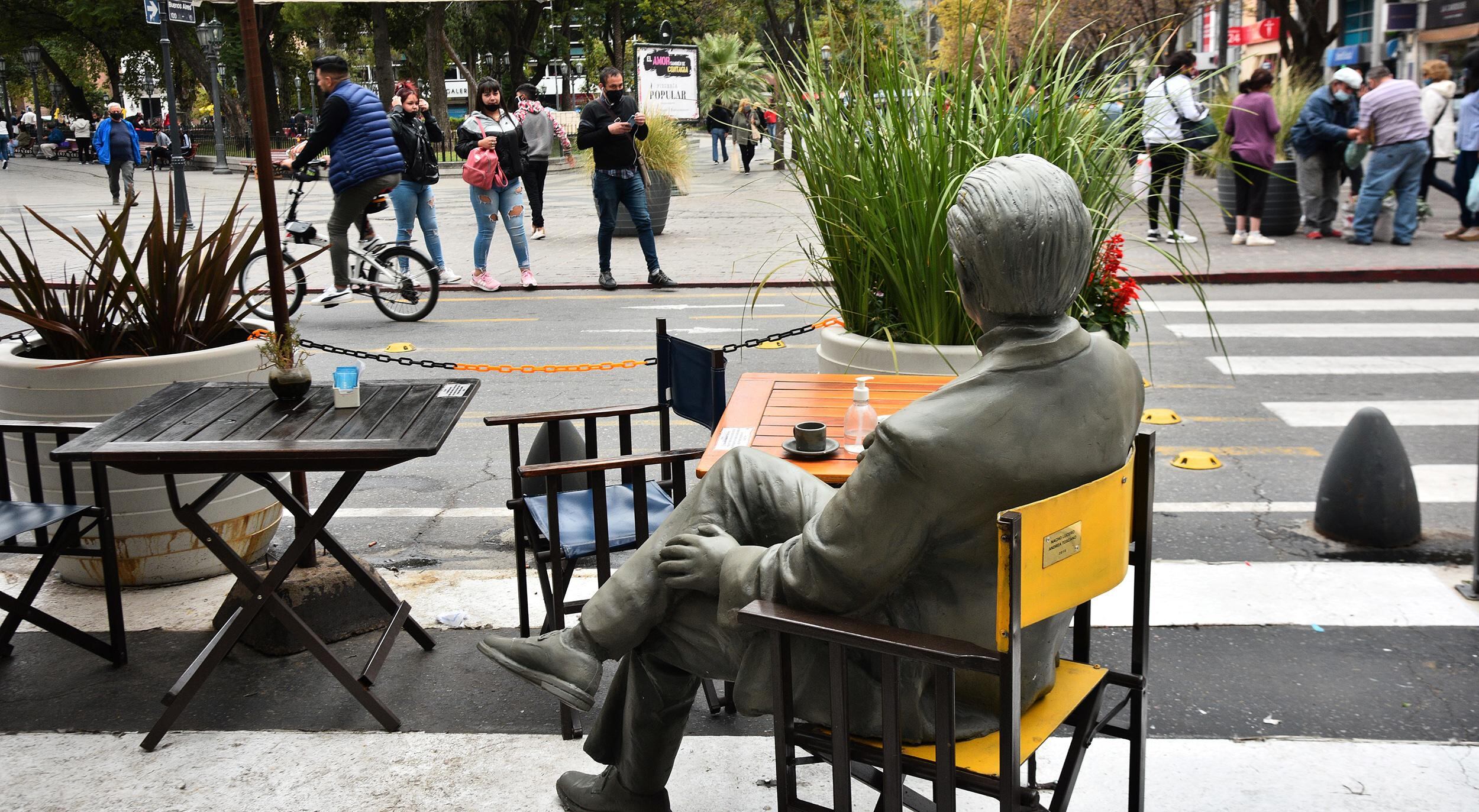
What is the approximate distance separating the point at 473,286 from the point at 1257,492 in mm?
9085

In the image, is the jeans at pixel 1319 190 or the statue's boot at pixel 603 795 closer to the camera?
the statue's boot at pixel 603 795

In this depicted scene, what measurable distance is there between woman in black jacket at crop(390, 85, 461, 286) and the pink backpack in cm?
35

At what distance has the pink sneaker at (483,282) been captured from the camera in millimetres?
12922

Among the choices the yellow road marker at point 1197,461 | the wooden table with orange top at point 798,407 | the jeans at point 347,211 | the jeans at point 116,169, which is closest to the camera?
the wooden table with orange top at point 798,407

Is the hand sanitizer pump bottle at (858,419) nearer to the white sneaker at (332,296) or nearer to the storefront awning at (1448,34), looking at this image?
the white sneaker at (332,296)

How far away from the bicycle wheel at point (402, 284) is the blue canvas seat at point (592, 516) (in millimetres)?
7217

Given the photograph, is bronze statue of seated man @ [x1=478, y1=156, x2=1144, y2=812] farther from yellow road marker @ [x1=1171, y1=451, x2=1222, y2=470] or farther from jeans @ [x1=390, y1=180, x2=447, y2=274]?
jeans @ [x1=390, y1=180, x2=447, y2=274]

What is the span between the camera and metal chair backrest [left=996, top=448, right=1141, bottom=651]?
2.07 metres

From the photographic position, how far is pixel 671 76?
95.9ft

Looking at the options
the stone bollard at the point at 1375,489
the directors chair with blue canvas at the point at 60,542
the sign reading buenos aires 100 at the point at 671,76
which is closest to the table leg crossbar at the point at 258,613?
the directors chair with blue canvas at the point at 60,542

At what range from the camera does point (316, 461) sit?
3.55 m

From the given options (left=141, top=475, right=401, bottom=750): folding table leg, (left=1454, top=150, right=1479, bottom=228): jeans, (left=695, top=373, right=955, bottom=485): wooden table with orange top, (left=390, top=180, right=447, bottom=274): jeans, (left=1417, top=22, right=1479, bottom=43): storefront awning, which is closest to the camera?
(left=695, top=373, right=955, bottom=485): wooden table with orange top

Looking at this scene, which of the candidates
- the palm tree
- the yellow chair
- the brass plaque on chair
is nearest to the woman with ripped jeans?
the yellow chair

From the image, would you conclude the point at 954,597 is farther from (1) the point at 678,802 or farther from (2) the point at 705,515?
(1) the point at 678,802
